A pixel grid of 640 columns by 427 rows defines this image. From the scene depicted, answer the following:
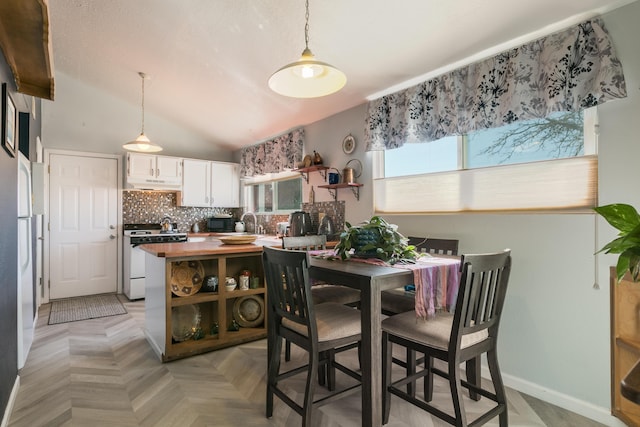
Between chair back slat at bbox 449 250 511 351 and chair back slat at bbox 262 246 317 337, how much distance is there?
0.65 meters

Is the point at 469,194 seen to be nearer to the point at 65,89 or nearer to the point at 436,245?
the point at 436,245

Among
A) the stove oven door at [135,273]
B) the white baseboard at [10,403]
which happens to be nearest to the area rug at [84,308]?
the stove oven door at [135,273]

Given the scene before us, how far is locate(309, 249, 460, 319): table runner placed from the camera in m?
1.63

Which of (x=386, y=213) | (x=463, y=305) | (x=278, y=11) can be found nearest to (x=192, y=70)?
(x=278, y=11)

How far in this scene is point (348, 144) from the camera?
11.2 ft

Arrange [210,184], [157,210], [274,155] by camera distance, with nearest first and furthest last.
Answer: [274,155], [157,210], [210,184]

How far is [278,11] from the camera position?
2.31 metres

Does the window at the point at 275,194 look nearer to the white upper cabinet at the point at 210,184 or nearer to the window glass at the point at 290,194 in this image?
the window glass at the point at 290,194

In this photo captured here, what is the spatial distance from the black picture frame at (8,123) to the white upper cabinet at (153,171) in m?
2.71

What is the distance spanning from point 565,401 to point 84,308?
15.4 feet

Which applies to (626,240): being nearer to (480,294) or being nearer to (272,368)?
(480,294)

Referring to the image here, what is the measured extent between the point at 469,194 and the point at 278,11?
1.89 m

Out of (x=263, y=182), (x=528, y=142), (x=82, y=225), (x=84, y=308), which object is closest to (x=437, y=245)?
(x=528, y=142)

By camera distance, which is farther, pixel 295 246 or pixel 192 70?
pixel 192 70
